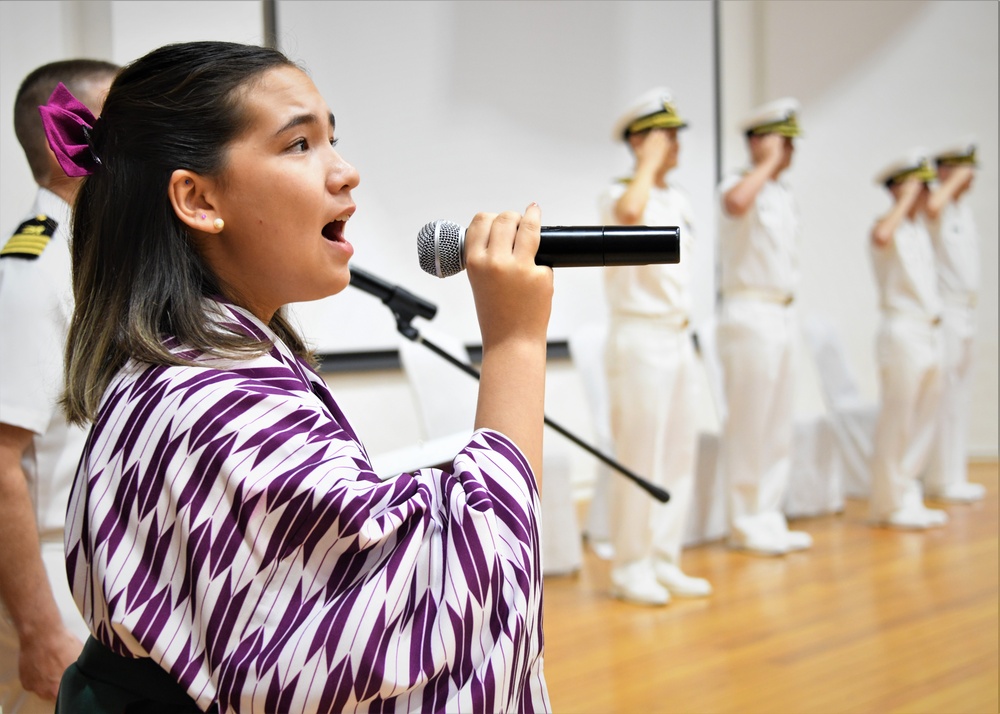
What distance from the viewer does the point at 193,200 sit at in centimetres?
76

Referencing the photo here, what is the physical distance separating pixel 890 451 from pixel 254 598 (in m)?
3.83

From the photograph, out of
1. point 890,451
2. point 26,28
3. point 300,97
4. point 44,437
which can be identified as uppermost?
point 26,28

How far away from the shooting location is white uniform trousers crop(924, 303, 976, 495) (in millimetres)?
4246

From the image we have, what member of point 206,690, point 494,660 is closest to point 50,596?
point 206,690

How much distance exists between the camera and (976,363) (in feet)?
14.0

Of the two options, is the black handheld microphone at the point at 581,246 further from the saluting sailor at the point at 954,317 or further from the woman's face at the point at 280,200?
the saluting sailor at the point at 954,317

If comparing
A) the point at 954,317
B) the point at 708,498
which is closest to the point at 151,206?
the point at 708,498

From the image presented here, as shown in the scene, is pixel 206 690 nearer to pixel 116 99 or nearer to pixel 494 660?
pixel 494 660

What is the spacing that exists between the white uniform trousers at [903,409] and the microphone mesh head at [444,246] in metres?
3.53

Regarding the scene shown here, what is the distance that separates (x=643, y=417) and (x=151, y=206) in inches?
93.4

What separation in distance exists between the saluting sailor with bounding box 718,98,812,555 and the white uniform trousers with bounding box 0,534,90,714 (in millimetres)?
2678


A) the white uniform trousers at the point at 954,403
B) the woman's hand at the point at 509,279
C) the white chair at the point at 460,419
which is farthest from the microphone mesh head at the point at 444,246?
the white uniform trousers at the point at 954,403

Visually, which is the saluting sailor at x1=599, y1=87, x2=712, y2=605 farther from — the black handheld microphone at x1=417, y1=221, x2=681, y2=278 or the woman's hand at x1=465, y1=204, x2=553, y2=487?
the woman's hand at x1=465, y1=204, x2=553, y2=487

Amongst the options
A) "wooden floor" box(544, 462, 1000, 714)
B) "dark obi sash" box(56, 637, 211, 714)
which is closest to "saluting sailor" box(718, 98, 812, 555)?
"wooden floor" box(544, 462, 1000, 714)
